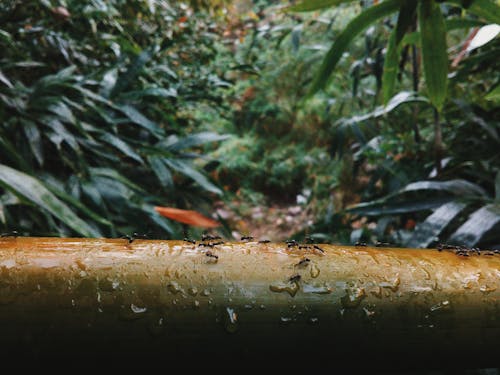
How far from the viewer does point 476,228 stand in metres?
0.87

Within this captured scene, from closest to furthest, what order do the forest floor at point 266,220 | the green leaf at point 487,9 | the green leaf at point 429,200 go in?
the green leaf at point 487,9
the green leaf at point 429,200
the forest floor at point 266,220

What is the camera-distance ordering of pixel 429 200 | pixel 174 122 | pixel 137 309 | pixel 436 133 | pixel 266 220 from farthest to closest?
1. pixel 266 220
2. pixel 174 122
3. pixel 436 133
4. pixel 429 200
5. pixel 137 309

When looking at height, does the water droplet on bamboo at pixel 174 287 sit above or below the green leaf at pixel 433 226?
above

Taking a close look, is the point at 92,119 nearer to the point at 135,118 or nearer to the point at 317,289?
the point at 135,118

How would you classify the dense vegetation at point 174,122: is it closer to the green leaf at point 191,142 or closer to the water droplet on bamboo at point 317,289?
the green leaf at point 191,142

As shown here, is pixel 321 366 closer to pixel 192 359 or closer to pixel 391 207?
pixel 192 359

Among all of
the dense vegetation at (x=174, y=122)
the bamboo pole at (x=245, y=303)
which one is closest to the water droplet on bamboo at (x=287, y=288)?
the bamboo pole at (x=245, y=303)

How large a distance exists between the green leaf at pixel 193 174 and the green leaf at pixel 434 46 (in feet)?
3.30

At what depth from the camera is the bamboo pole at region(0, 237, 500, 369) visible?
33 centimetres

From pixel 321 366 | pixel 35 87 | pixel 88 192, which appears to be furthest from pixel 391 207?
pixel 35 87

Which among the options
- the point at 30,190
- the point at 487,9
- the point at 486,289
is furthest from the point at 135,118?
the point at 486,289

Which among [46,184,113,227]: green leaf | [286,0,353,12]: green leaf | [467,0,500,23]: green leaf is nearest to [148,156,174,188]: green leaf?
[46,184,113,227]: green leaf

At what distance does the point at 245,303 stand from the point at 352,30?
672 millimetres

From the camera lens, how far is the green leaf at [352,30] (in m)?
0.73
